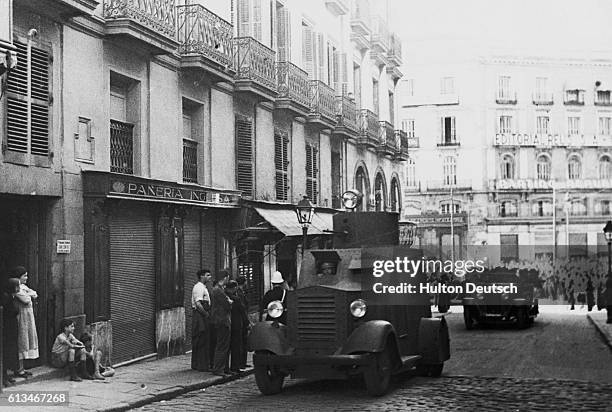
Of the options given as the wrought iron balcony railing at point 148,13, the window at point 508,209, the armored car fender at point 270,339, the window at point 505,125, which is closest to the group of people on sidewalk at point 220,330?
the armored car fender at point 270,339

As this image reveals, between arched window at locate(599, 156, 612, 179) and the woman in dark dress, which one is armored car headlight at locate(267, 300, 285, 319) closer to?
the woman in dark dress

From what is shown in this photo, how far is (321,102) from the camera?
1013 inches

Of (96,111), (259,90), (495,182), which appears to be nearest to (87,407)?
(96,111)

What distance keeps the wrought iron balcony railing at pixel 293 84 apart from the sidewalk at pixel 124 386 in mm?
9122

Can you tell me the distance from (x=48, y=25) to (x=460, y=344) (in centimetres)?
1112

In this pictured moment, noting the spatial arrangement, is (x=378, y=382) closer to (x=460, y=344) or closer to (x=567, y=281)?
(x=460, y=344)

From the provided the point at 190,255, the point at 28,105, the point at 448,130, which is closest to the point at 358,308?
the point at 28,105

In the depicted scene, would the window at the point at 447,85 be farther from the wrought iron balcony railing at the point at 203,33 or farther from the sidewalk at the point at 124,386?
the sidewalk at the point at 124,386

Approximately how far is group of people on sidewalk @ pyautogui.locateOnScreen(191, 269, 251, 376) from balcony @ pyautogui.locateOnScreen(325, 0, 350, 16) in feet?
48.8

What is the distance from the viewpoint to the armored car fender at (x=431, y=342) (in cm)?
1387

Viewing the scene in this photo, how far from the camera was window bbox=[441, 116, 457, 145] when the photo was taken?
2758 centimetres

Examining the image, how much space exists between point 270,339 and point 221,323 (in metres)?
2.39

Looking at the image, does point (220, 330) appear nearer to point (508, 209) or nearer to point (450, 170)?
point (508, 209)

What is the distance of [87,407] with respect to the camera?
1093 centimetres
